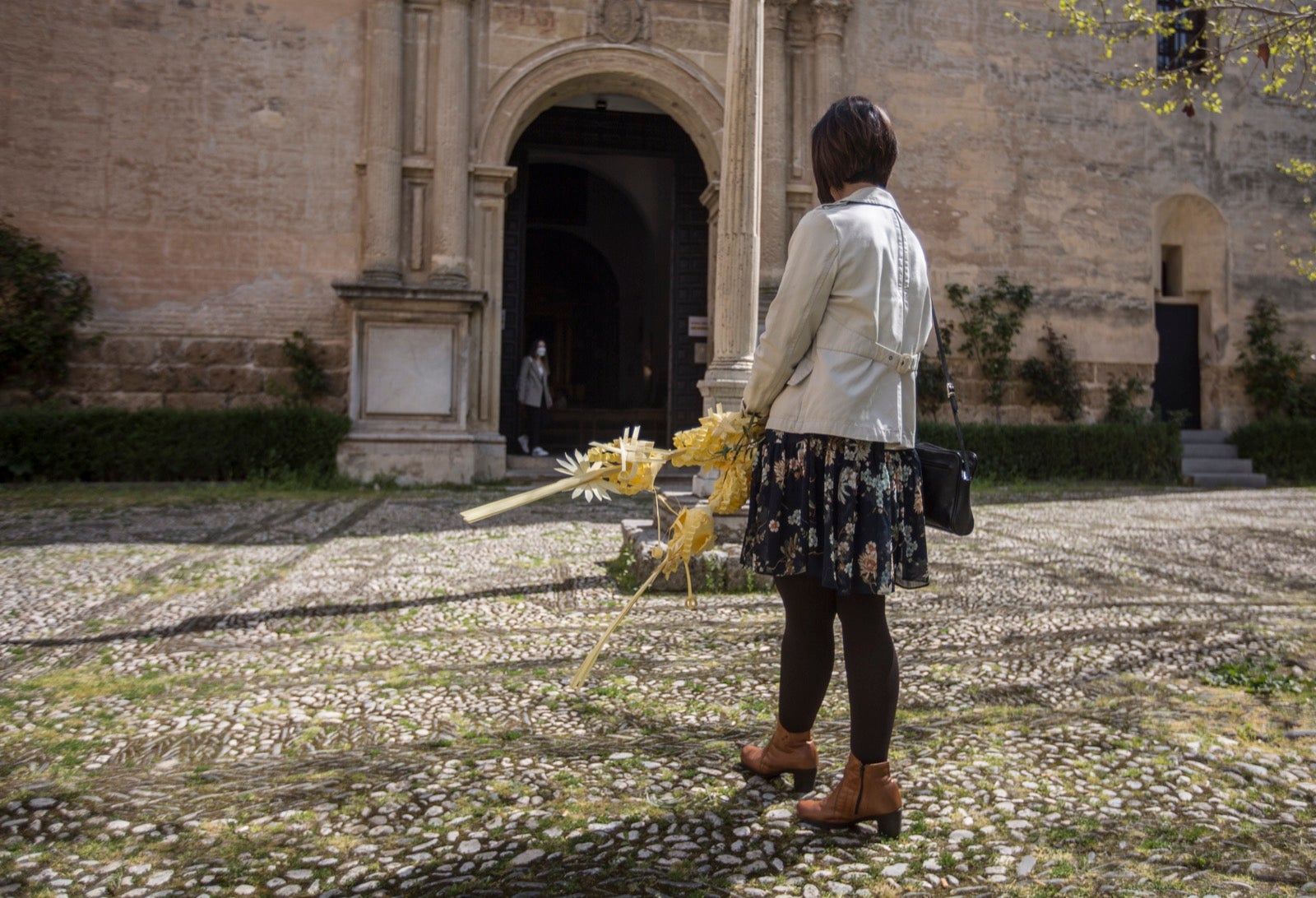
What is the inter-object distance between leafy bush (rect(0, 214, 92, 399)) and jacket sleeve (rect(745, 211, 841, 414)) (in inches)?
400

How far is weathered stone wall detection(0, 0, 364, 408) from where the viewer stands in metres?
9.89

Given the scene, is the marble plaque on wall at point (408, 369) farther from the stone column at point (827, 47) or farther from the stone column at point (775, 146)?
the stone column at point (827, 47)

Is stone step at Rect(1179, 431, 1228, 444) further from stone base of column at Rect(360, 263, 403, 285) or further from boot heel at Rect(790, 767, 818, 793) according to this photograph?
boot heel at Rect(790, 767, 818, 793)

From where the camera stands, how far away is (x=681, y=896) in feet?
5.83

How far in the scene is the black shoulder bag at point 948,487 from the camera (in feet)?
6.81

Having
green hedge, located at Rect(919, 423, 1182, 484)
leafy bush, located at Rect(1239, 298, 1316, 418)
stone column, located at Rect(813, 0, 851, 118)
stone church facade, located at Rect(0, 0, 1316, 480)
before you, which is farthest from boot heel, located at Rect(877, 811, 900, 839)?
leafy bush, located at Rect(1239, 298, 1316, 418)

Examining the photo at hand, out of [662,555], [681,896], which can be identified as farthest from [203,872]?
[662,555]

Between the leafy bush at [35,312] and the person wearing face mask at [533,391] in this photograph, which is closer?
the leafy bush at [35,312]

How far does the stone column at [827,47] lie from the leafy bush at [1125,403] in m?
5.64

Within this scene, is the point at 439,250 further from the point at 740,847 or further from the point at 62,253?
the point at 740,847

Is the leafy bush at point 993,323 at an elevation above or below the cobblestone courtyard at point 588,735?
above

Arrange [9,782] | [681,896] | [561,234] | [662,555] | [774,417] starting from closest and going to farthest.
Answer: [681,896]
[774,417]
[9,782]
[662,555]
[561,234]

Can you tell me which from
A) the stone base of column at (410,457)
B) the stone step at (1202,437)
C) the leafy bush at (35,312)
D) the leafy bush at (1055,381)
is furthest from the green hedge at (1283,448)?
the leafy bush at (35,312)

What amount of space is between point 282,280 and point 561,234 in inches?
469
